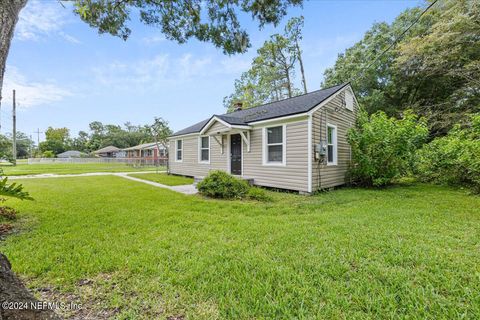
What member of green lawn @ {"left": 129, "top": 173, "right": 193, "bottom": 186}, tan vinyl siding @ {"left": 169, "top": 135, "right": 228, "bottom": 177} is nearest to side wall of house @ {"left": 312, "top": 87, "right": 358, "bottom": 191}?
tan vinyl siding @ {"left": 169, "top": 135, "right": 228, "bottom": 177}

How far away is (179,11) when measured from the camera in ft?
17.0

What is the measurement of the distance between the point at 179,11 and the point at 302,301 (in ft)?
20.3

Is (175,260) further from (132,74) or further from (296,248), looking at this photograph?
(132,74)

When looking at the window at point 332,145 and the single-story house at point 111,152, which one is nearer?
the window at point 332,145

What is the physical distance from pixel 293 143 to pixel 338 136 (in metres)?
2.31

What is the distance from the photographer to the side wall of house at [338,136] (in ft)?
23.6

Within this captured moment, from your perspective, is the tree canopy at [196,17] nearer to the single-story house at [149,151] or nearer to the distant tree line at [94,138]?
the single-story house at [149,151]

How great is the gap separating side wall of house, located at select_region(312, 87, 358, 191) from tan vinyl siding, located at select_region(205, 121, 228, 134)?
3.55m

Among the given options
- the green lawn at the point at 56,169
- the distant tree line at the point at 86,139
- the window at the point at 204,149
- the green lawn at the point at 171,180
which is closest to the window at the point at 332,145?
the window at the point at 204,149

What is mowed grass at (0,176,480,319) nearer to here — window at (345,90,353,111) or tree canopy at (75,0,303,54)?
tree canopy at (75,0,303,54)

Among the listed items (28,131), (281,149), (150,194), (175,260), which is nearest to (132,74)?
(150,194)

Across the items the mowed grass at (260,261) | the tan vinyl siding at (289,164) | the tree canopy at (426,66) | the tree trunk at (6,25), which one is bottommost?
the mowed grass at (260,261)

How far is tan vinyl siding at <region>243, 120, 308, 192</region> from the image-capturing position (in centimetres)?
707

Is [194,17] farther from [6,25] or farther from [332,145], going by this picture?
[332,145]
